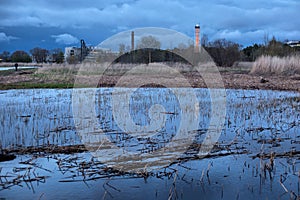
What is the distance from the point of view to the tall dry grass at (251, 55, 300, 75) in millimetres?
22053

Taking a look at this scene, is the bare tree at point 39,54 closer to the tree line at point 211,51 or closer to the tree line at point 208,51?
the tree line at point 208,51

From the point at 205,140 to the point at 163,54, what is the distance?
24.4 meters

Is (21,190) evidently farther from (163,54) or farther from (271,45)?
(271,45)

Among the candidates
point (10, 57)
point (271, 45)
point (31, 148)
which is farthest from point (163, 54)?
point (10, 57)

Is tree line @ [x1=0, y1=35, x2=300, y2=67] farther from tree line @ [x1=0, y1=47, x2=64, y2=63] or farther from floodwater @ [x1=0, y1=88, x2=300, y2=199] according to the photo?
tree line @ [x1=0, y1=47, x2=64, y2=63]

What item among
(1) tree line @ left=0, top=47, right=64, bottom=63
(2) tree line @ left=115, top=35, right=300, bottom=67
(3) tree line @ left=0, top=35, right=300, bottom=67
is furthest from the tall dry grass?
(1) tree line @ left=0, top=47, right=64, bottom=63

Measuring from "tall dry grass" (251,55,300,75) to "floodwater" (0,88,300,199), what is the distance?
536 inches

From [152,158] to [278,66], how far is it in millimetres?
19664

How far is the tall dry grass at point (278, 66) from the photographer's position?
72.4ft

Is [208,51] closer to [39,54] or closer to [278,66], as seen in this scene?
[278,66]

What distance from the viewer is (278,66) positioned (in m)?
22.7

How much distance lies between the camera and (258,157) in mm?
5250

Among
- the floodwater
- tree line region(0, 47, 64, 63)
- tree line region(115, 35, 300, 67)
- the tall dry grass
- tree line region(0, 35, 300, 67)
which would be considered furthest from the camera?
tree line region(0, 47, 64, 63)

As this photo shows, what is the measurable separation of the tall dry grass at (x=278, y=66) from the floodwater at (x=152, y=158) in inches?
536
